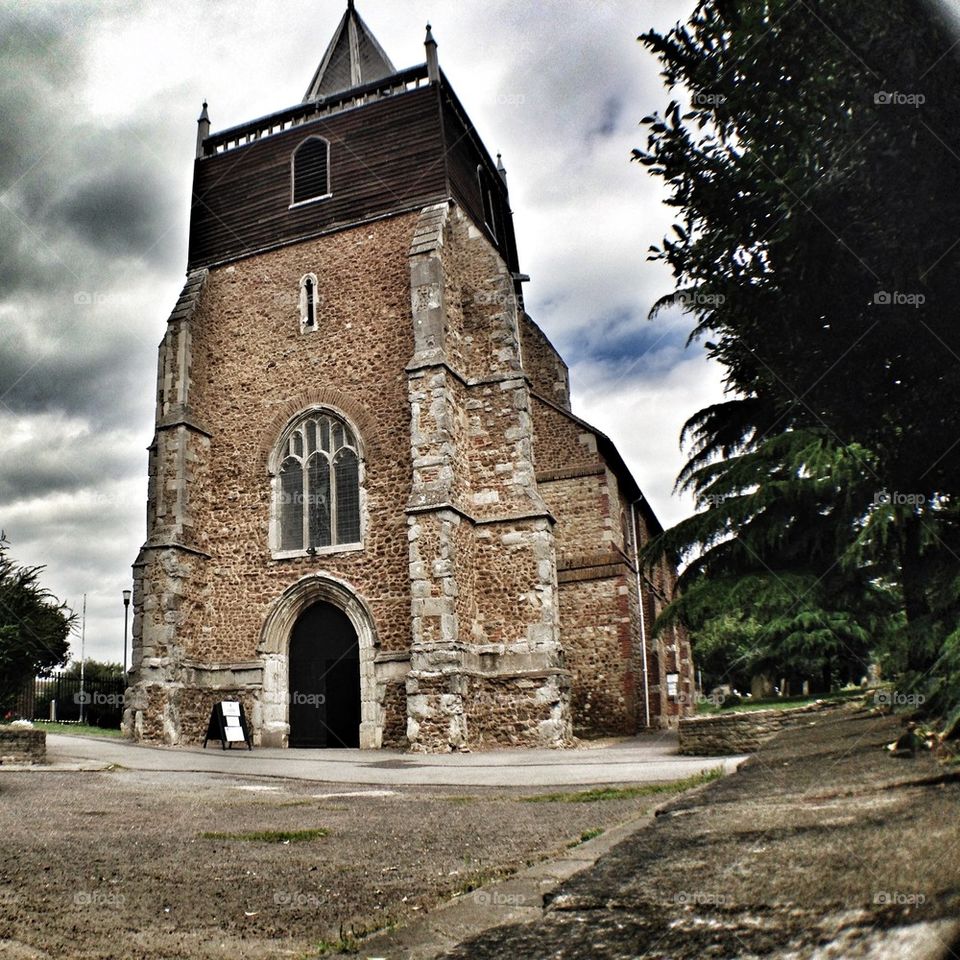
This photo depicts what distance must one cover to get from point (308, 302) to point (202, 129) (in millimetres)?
7103

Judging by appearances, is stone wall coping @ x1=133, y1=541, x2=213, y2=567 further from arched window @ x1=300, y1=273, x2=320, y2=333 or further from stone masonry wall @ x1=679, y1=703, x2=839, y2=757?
stone masonry wall @ x1=679, y1=703, x2=839, y2=757

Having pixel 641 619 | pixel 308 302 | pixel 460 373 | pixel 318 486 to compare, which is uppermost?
pixel 308 302

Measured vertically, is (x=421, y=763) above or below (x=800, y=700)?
below

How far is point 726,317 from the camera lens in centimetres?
602

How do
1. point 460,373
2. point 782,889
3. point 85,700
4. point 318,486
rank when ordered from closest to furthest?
point 782,889, point 460,373, point 318,486, point 85,700

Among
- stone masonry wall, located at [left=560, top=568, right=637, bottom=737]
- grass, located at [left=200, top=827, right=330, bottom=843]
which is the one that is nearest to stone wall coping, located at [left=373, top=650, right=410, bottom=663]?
Result: stone masonry wall, located at [left=560, top=568, right=637, bottom=737]

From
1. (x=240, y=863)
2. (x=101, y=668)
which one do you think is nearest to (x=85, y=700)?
(x=101, y=668)

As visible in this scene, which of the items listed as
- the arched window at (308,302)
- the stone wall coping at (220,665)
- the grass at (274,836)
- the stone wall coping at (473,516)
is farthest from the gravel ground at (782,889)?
the arched window at (308,302)

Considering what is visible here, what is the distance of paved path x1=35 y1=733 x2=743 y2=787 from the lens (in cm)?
966

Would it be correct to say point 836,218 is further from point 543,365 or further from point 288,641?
point 543,365

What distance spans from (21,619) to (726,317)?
9842mm

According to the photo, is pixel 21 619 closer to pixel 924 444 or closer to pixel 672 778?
pixel 672 778

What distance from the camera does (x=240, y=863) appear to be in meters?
4.14

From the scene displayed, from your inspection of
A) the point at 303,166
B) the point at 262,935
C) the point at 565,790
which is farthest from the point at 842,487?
the point at 303,166
